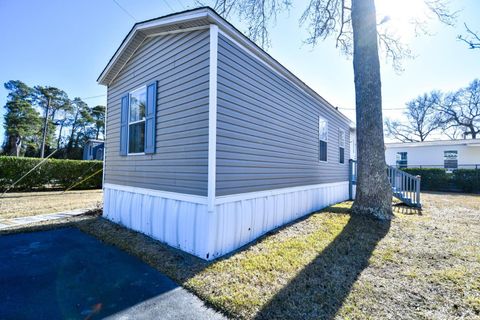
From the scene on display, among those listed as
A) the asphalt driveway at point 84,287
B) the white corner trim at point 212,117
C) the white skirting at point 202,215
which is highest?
the white corner trim at point 212,117

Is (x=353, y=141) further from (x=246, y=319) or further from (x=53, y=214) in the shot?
(x=53, y=214)

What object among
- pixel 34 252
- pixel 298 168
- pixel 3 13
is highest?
pixel 3 13

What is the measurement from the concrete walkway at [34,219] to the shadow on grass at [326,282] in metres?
6.24

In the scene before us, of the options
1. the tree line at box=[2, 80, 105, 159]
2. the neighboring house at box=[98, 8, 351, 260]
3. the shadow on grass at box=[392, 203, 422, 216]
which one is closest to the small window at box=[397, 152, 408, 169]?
the shadow on grass at box=[392, 203, 422, 216]

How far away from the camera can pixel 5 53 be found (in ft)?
54.5

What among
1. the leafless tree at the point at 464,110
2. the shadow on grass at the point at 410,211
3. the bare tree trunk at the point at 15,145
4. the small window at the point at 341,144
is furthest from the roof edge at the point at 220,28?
the leafless tree at the point at 464,110

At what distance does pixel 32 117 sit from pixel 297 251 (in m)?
33.5

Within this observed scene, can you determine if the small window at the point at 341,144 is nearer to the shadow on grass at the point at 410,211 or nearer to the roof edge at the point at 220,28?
the shadow on grass at the point at 410,211

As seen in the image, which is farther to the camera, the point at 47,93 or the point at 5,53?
the point at 47,93

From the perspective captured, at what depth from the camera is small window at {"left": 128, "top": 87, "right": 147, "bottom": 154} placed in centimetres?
532

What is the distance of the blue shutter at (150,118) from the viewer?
4785 millimetres

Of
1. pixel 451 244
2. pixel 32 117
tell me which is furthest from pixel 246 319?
pixel 32 117

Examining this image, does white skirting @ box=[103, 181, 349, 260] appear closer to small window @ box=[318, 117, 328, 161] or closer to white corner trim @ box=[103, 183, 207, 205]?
white corner trim @ box=[103, 183, 207, 205]

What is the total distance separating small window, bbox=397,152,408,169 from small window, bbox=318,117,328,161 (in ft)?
53.1
